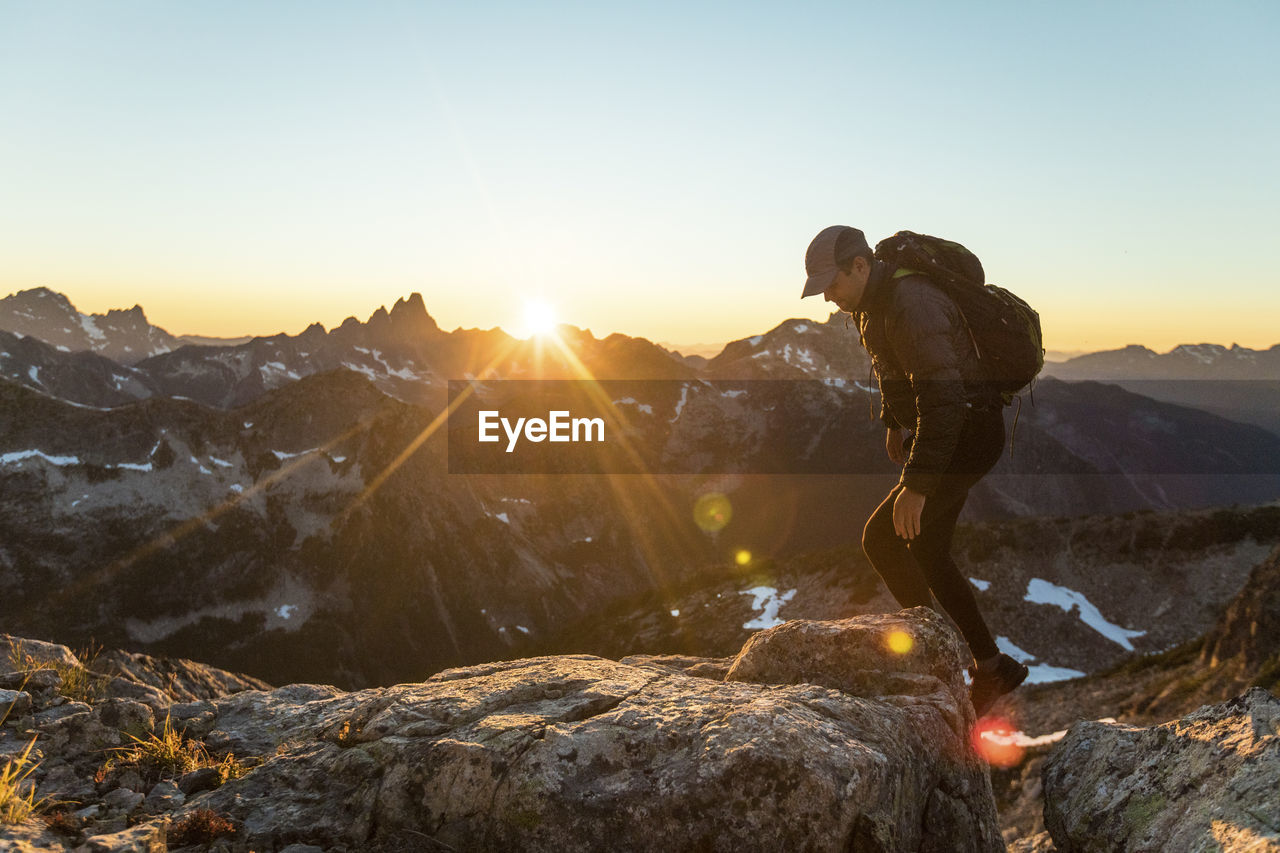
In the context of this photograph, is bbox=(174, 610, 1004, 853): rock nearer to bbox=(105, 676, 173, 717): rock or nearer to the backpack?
the backpack

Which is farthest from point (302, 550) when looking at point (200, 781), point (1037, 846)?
point (1037, 846)

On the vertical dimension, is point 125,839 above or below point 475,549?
above

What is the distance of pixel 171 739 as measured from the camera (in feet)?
17.5

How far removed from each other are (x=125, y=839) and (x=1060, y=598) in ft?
191

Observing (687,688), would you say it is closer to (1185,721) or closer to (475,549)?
(1185,721)

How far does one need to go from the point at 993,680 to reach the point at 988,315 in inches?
134

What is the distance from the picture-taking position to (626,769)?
4.34m

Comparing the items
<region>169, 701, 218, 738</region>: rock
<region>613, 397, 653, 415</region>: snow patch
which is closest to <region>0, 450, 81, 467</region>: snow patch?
<region>169, 701, 218, 738</region>: rock

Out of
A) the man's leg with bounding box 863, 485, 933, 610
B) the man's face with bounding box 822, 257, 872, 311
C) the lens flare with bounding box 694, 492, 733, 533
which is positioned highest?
the man's face with bounding box 822, 257, 872, 311

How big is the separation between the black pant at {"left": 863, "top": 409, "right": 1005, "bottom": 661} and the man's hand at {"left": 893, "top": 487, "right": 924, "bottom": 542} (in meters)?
0.21

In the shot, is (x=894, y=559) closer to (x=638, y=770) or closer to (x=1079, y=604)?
(x=638, y=770)

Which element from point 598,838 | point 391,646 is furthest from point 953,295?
point 391,646

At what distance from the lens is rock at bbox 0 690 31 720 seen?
589 centimetres

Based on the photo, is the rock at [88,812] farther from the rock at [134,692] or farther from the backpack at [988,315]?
the backpack at [988,315]
